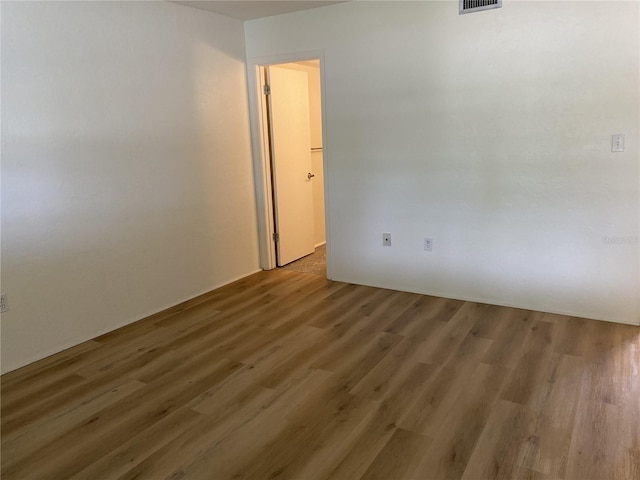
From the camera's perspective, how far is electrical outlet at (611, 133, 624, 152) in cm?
299

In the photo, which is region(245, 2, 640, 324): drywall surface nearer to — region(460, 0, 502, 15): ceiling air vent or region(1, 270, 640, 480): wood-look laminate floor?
region(460, 0, 502, 15): ceiling air vent

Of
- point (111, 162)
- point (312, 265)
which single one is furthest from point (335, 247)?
point (111, 162)

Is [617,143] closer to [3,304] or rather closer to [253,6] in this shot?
[253,6]

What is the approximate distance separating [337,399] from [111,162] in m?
2.25

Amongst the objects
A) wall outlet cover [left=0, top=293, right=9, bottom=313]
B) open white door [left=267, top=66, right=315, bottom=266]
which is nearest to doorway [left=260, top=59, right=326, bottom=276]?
open white door [left=267, top=66, right=315, bottom=266]

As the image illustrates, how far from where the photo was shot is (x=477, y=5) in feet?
10.7

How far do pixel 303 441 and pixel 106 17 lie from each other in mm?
2989

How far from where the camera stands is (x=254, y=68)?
14.4ft

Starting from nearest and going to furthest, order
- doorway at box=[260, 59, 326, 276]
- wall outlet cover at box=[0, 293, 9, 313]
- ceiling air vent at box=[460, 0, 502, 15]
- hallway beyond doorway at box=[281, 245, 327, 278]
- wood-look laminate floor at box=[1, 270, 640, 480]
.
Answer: wood-look laminate floor at box=[1, 270, 640, 480] → wall outlet cover at box=[0, 293, 9, 313] → ceiling air vent at box=[460, 0, 502, 15] → doorway at box=[260, 59, 326, 276] → hallway beyond doorway at box=[281, 245, 327, 278]

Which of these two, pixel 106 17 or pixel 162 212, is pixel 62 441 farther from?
pixel 106 17

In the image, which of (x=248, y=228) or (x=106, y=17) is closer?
(x=106, y=17)

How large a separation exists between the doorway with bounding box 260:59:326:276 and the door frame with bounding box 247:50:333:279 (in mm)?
43

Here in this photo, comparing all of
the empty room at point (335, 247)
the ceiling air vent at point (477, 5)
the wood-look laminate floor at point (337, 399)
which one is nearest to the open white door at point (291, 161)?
the empty room at point (335, 247)

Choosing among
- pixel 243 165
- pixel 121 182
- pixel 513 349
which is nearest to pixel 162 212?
pixel 121 182
